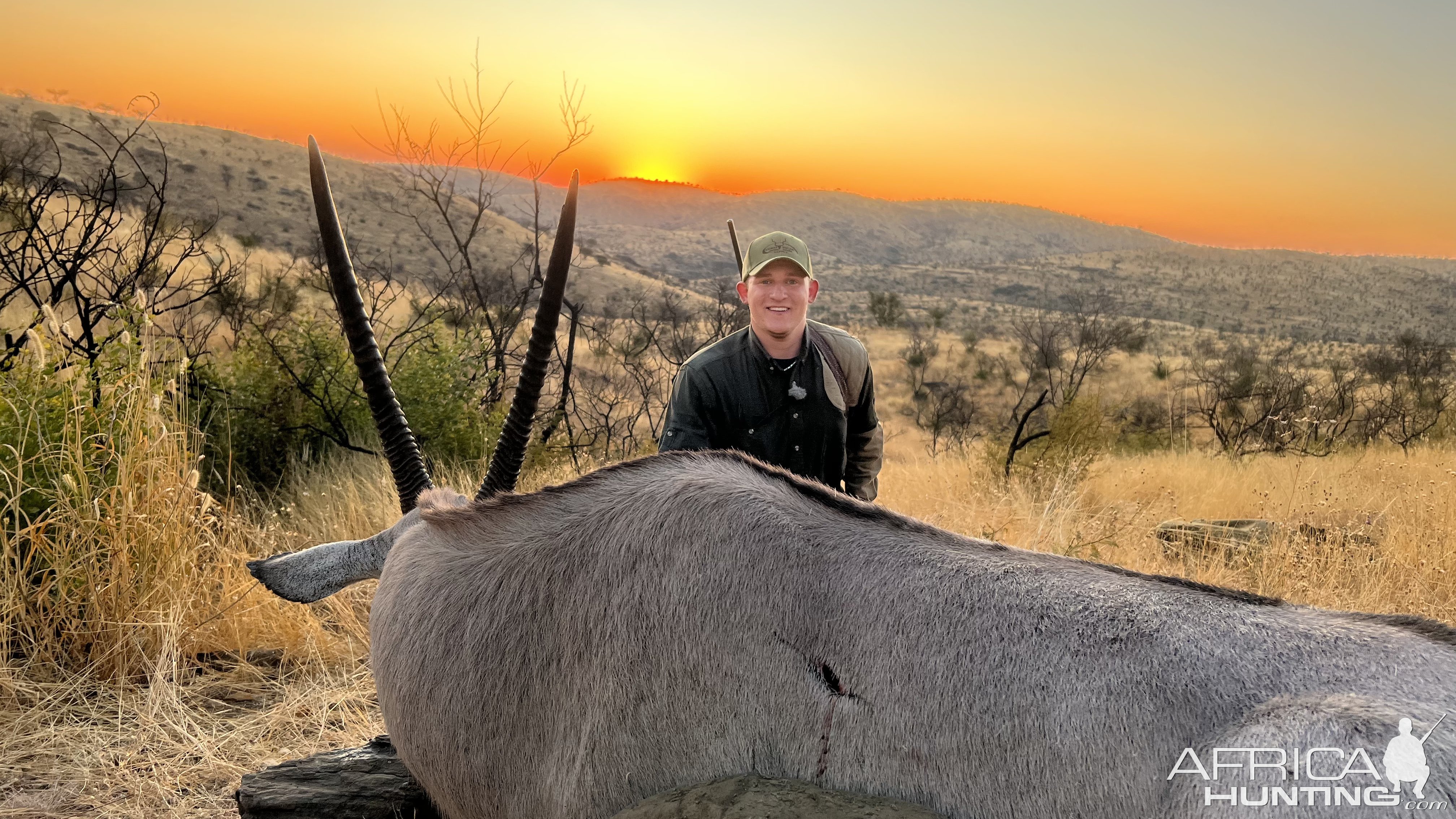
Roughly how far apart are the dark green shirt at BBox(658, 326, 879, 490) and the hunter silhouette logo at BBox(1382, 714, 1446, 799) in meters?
3.28

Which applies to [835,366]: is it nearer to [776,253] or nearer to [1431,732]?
[776,253]

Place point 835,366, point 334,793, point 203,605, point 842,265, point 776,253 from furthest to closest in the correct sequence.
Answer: point 842,265 → point 203,605 → point 835,366 → point 776,253 → point 334,793

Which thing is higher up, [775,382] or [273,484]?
[775,382]

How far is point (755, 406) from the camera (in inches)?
188

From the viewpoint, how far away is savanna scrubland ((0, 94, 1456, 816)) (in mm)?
4590

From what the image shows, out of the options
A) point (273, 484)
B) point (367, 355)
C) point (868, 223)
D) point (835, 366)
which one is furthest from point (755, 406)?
point (868, 223)

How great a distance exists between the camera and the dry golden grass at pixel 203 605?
415 cm

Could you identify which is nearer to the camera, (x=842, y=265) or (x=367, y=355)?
(x=367, y=355)

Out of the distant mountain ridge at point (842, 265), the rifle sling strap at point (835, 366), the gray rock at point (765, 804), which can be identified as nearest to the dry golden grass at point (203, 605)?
the rifle sling strap at point (835, 366)

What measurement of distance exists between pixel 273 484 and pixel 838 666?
7.74m

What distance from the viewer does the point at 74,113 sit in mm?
61062

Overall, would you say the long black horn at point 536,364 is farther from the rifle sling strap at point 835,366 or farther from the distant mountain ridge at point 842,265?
the distant mountain ridge at point 842,265

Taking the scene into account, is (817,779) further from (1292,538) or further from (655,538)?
(1292,538)

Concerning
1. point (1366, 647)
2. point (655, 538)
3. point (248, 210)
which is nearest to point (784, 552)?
point (655, 538)
